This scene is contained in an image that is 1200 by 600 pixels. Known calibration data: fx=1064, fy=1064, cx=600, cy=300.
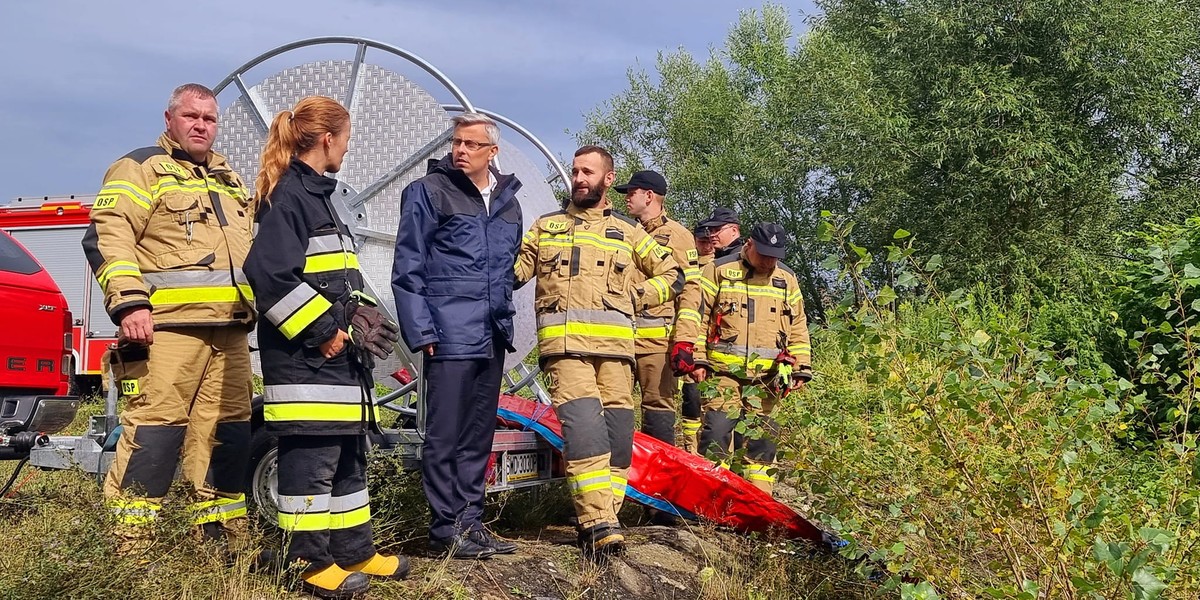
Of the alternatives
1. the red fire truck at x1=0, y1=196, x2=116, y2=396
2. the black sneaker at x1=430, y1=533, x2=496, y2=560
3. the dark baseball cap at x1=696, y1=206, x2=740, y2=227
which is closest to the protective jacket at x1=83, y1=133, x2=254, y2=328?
the black sneaker at x1=430, y1=533, x2=496, y2=560

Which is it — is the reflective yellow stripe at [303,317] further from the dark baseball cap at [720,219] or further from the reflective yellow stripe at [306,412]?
the dark baseball cap at [720,219]

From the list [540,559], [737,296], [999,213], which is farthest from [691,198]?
[540,559]

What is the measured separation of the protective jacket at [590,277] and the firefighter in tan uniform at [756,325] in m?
1.09

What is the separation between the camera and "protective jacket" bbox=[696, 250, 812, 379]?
6355 mm

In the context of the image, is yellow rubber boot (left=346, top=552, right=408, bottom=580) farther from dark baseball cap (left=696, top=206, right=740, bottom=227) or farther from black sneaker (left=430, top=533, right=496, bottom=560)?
dark baseball cap (left=696, top=206, right=740, bottom=227)

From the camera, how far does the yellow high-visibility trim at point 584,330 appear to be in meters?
4.91

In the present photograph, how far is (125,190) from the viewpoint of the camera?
4.14 meters

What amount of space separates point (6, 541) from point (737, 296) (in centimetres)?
399

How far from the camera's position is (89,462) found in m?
4.85

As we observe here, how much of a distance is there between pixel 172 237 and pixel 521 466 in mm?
2006

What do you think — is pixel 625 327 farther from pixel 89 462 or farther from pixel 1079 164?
pixel 1079 164

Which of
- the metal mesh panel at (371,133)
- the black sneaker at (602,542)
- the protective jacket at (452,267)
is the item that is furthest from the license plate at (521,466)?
the metal mesh panel at (371,133)

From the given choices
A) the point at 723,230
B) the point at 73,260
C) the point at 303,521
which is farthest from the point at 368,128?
the point at 73,260

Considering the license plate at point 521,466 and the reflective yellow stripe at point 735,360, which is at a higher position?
the reflective yellow stripe at point 735,360
